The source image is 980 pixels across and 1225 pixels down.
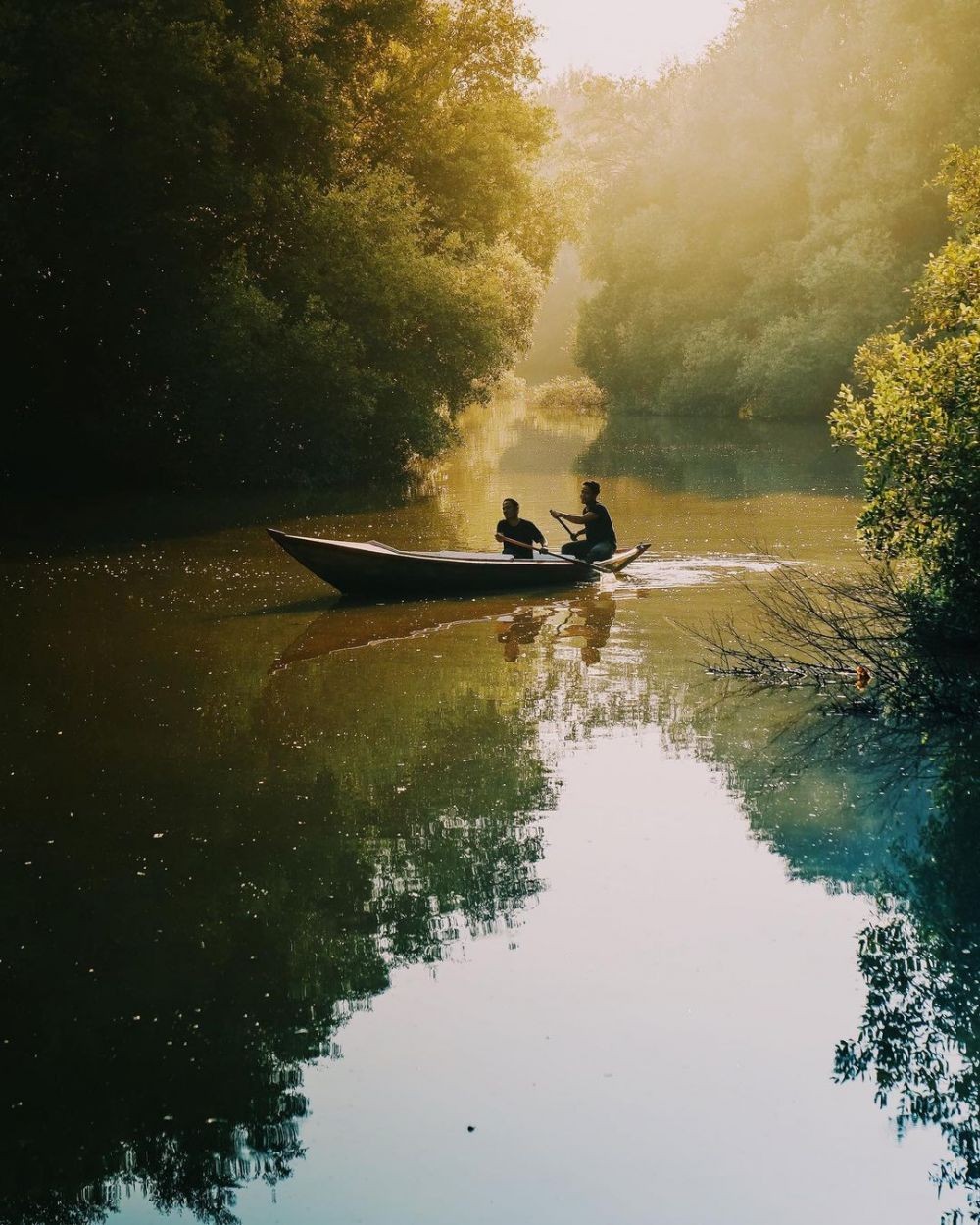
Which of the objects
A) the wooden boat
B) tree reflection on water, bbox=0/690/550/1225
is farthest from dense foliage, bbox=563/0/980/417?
tree reflection on water, bbox=0/690/550/1225

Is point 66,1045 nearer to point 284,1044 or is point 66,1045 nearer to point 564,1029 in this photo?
point 284,1044

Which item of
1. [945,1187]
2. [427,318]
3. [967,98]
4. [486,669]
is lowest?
[945,1187]

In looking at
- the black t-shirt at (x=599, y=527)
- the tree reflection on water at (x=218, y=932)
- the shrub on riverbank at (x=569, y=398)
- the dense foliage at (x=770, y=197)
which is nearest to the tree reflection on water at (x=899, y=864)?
the tree reflection on water at (x=218, y=932)

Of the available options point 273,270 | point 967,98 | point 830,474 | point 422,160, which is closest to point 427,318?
point 273,270

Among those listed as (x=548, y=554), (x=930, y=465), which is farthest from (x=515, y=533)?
(x=930, y=465)

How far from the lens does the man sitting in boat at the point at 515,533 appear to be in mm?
16828

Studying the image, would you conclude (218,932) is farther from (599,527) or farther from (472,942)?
(599,527)

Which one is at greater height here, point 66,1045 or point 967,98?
point 967,98

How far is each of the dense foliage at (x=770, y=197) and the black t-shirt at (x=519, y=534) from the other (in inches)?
1051

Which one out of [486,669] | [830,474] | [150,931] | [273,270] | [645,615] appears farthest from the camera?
[830,474]

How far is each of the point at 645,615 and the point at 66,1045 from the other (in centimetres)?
1030

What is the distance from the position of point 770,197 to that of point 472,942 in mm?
44992

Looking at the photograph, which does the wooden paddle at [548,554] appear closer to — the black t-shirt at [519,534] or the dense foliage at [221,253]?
the black t-shirt at [519,534]

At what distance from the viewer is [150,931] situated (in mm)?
6879
